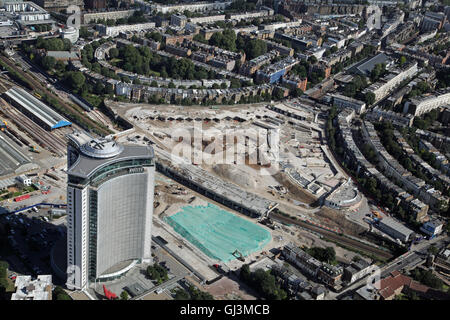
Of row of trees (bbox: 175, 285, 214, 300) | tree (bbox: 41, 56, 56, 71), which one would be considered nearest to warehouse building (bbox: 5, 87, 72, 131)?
tree (bbox: 41, 56, 56, 71)

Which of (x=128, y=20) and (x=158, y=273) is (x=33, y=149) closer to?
(x=158, y=273)

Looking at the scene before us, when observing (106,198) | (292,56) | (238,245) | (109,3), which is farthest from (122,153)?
(109,3)

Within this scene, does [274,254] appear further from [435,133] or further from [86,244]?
[435,133]

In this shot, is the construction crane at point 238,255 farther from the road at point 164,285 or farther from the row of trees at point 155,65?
the row of trees at point 155,65

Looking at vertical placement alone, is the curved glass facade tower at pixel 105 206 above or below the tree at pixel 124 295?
above

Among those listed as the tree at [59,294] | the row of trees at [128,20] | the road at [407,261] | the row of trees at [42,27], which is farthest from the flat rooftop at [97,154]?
the row of trees at [128,20]

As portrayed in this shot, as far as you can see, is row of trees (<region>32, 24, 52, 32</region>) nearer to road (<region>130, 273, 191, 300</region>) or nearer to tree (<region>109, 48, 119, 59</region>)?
tree (<region>109, 48, 119, 59</region>)
